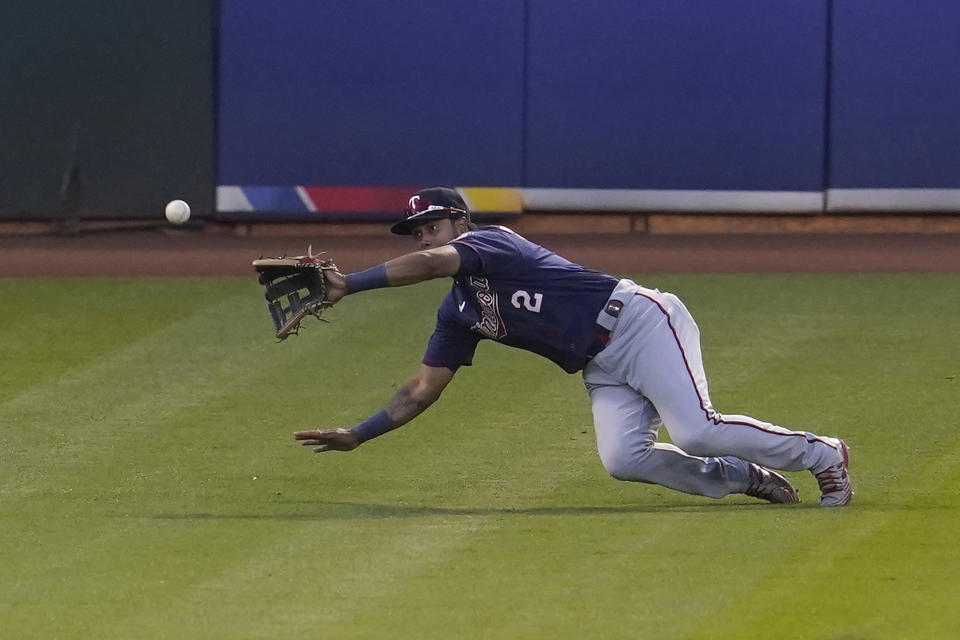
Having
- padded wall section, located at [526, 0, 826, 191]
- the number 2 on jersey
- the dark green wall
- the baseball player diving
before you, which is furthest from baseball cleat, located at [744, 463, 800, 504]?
the dark green wall

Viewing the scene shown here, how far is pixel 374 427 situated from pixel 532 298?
861mm

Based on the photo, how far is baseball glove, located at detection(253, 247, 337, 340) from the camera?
634 cm

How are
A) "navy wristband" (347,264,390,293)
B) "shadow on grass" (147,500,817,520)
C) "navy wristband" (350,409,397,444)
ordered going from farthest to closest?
"navy wristband" (350,409,397,444)
"shadow on grass" (147,500,817,520)
"navy wristband" (347,264,390,293)

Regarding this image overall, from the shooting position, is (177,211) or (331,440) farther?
(177,211)

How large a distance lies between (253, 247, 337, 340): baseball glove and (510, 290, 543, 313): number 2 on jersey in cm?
69

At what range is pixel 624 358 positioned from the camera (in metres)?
6.79

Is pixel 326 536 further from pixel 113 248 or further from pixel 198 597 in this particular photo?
pixel 113 248

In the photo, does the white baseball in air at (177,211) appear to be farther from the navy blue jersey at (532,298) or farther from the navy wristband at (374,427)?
the navy blue jersey at (532,298)

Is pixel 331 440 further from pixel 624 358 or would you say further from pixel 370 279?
pixel 624 358

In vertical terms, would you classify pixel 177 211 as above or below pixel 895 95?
below

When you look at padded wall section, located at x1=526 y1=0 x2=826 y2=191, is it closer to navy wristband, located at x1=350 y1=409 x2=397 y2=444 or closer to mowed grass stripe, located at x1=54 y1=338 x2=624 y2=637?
mowed grass stripe, located at x1=54 y1=338 x2=624 y2=637

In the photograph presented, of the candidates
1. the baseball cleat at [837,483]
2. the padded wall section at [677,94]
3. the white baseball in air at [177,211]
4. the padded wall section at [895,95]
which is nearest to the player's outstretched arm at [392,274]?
the baseball cleat at [837,483]

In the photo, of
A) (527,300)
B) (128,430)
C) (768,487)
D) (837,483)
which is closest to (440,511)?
(527,300)

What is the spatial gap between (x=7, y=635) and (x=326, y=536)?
145 cm
